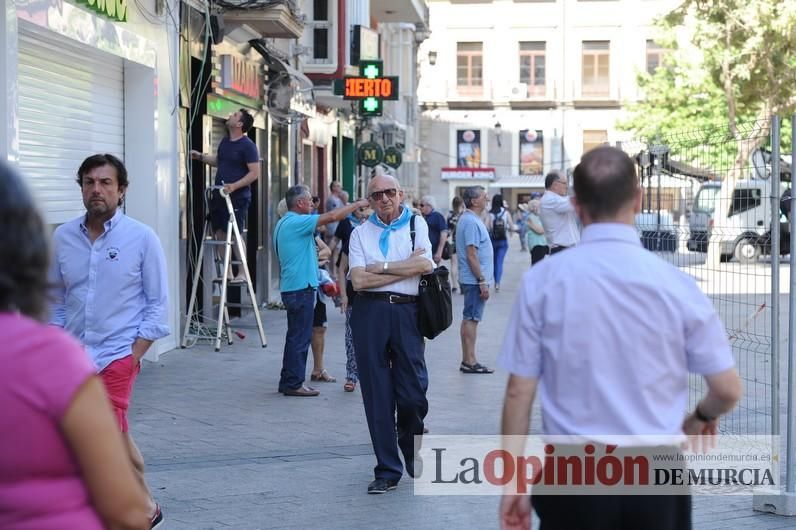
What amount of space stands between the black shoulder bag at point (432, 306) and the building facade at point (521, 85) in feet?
191

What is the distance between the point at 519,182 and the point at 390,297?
59.0 meters

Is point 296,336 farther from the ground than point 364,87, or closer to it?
closer to it

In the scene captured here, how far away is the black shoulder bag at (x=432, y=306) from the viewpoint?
7.32 meters

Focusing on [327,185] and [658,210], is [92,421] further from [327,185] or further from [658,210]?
[327,185]

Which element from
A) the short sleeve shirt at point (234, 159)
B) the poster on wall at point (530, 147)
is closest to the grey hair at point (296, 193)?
the short sleeve shirt at point (234, 159)

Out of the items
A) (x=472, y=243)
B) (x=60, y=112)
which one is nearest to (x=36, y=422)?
(x=60, y=112)

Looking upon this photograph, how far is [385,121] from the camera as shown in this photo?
35469mm

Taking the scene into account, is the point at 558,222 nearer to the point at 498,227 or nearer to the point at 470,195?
the point at 470,195

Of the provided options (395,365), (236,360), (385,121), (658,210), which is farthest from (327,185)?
(395,365)

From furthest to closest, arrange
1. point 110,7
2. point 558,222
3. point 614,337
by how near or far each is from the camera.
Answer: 1. point 558,222
2. point 110,7
3. point 614,337

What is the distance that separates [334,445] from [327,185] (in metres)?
17.9

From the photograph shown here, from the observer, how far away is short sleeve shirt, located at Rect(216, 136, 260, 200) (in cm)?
1416

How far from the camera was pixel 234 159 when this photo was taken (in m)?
14.2

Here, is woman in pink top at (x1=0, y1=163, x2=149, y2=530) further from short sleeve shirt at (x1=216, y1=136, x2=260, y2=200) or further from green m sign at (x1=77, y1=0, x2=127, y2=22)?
short sleeve shirt at (x1=216, y1=136, x2=260, y2=200)
